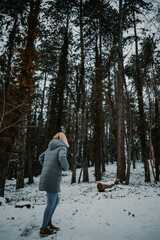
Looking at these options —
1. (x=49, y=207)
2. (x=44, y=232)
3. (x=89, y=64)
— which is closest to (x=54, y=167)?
(x=49, y=207)

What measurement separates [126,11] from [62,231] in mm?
13597

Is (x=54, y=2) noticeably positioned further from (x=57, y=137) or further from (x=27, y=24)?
(x=57, y=137)

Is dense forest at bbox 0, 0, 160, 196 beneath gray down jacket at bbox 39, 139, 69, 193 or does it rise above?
above

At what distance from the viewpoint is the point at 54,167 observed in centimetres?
287

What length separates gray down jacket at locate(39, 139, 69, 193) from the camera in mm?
2760

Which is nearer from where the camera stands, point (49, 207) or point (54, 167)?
point (49, 207)

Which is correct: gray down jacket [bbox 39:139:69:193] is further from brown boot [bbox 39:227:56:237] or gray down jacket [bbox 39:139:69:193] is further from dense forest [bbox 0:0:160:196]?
dense forest [bbox 0:0:160:196]

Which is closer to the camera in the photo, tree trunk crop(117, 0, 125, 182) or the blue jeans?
the blue jeans

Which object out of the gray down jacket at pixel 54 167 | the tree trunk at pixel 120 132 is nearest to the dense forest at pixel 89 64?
the tree trunk at pixel 120 132

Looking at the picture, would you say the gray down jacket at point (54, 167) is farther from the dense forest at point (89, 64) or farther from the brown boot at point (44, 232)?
the dense forest at point (89, 64)

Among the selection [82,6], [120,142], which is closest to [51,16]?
[82,6]

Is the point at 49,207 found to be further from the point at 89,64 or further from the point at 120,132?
the point at 89,64

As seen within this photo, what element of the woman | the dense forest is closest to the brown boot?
the woman

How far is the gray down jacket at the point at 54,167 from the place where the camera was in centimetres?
276
